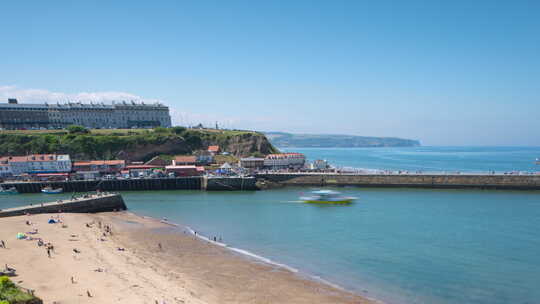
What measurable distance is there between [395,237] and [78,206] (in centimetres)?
3641

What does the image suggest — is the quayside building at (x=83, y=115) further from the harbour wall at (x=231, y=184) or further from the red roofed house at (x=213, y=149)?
the harbour wall at (x=231, y=184)

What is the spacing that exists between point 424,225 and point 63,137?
8811 cm

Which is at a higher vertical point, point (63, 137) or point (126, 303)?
point (63, 137)

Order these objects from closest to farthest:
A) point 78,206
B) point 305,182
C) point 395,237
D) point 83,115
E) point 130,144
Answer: point 395,237 < point 78,206 < point 305,182 < point 130,144 < point 83,115

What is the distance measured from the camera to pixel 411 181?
214ft

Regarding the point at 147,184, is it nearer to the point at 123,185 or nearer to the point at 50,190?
the point at 123,185

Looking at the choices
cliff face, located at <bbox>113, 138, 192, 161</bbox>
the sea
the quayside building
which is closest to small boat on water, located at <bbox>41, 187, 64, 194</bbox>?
the sea

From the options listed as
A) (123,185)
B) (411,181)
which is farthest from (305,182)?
(123,185)

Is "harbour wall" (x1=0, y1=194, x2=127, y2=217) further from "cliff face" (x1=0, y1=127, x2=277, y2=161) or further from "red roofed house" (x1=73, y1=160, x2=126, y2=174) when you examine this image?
"cliff face" (x1=0, y1=127, x2=277, y2=161)

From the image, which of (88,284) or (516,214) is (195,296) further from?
(516,214)

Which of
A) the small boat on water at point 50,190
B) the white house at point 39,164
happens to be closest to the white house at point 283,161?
the small boat on water at point 50,190

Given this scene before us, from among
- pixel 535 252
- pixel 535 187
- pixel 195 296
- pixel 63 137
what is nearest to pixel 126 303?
pixel 195 296

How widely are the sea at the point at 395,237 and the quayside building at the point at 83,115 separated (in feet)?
243

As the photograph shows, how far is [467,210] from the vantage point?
44.9 m
